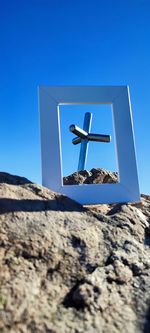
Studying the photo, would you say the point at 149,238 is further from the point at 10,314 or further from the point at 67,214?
the point at 10,314

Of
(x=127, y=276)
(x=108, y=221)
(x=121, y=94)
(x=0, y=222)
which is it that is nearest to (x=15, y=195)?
(x=0, y=222)

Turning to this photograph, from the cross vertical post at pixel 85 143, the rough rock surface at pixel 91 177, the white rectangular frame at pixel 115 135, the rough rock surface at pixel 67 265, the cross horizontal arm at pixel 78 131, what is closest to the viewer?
the rough rock surface at pixel 67 265

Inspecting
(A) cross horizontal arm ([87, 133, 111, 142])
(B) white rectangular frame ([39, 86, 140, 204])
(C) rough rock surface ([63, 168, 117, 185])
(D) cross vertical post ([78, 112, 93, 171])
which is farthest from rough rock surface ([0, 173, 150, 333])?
(C) rough rock surface ([63, 168, 117, 185])

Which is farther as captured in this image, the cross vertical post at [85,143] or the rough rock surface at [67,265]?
the cross vertical post at [85,143]

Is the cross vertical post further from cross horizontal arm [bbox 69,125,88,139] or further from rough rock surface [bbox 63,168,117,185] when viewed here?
rough rock surface [bbox 63,168,117,185]

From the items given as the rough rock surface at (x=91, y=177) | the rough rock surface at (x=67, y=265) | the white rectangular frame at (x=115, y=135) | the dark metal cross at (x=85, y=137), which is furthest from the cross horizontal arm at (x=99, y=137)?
the rough rock surface at (x=67, y=265)

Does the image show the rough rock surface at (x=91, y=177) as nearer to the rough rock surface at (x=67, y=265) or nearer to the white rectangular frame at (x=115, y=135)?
the white rectangular frame at (x=115, y=135)
